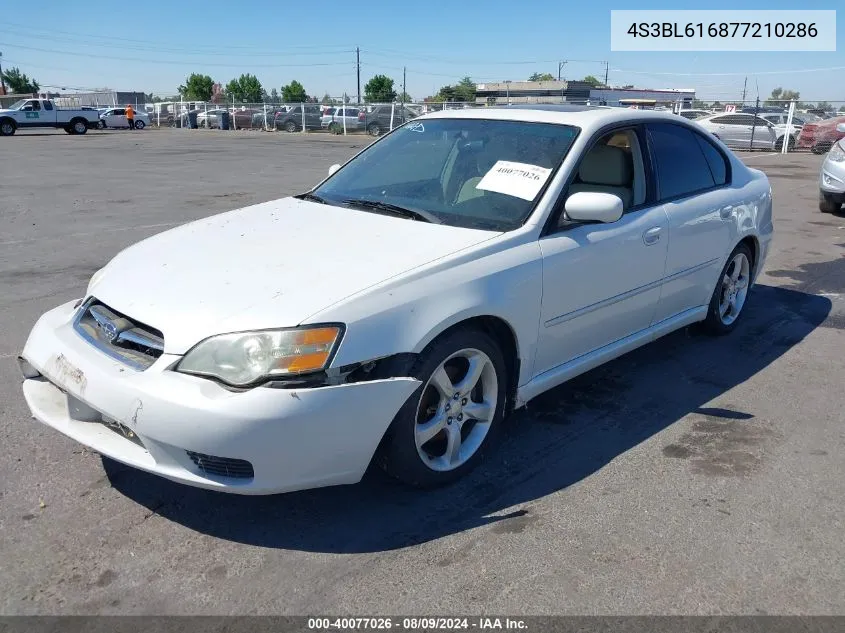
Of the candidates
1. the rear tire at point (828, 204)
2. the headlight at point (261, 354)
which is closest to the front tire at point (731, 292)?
the headlight at point (261, 354)

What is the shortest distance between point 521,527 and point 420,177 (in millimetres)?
2071

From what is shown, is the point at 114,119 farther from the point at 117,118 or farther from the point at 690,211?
the point at 690,211

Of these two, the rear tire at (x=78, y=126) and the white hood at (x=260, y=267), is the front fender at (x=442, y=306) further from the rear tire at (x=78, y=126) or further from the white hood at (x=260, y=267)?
the rear tire at (x=78, y=126)

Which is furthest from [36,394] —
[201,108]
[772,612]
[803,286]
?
[201,108]

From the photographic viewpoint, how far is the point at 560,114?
4.12 metres

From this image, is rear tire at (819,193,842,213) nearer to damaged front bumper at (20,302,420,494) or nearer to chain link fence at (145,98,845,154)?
chain link fence at (145,98,845,154)

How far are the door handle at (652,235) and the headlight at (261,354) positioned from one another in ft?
6.94

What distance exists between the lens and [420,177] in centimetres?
414

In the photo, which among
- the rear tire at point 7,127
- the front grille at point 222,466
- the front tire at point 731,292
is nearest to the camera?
the front grille at point 222,466

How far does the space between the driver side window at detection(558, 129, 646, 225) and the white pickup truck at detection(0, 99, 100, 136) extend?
39145 mm

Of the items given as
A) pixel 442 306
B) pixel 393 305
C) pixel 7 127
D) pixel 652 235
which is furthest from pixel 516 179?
pixel 7 127

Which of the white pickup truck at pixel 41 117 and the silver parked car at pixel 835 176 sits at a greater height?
the white pickup truck at pixel 41 117

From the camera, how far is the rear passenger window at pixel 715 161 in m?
4.92

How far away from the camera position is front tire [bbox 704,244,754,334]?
5.11 meters
